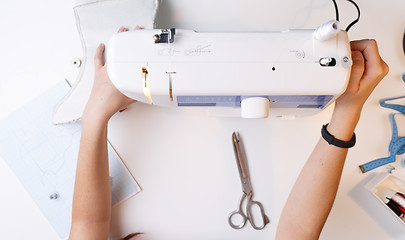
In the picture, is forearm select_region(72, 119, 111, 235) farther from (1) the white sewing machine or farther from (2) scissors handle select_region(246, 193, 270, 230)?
(2) scissors handle select_region(246, 193, 270, 230)

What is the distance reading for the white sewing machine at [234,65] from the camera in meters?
0.53

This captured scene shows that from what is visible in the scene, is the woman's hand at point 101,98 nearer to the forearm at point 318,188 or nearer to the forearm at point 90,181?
the forearm at point 90,181

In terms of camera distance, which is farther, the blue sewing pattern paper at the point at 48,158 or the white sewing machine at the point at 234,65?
the blue sewing pattern paper at the point at 48,158

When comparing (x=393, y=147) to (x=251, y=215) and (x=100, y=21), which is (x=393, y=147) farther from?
(x=100, y=21)

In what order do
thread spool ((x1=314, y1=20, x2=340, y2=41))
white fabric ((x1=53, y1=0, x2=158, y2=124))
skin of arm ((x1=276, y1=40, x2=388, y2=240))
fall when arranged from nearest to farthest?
thread spool ((x1=314, y1=20, x2=340, y2=41)) < skin of arm ((x1=276, y1=40, x2=388, y2=240)) < white fabric ((x1=53, y1=0, x2=158, y2=124))

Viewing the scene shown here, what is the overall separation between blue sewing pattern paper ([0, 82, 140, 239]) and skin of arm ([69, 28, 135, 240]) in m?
0.09

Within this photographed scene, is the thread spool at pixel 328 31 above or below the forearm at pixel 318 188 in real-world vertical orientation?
above

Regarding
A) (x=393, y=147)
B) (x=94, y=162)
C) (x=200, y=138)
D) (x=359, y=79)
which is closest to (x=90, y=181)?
(x=94, y=162)

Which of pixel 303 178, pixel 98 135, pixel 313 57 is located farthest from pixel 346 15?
pixel 98 135

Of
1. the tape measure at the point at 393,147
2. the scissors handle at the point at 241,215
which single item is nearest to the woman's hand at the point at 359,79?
the tape measure at the point at 393,147

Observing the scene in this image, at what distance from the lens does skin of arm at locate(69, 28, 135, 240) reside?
70cm

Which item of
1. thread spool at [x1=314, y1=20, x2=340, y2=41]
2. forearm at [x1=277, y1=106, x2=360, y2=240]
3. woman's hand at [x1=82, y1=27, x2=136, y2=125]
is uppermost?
thread spool at [x1=314, y1=20, x2=340, y2=41]

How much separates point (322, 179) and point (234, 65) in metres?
0.40

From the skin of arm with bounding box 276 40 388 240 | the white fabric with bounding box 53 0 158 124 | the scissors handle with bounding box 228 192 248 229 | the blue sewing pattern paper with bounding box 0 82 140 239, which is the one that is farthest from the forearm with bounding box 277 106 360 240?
the white fabric with bounding box 53 0 158 124
